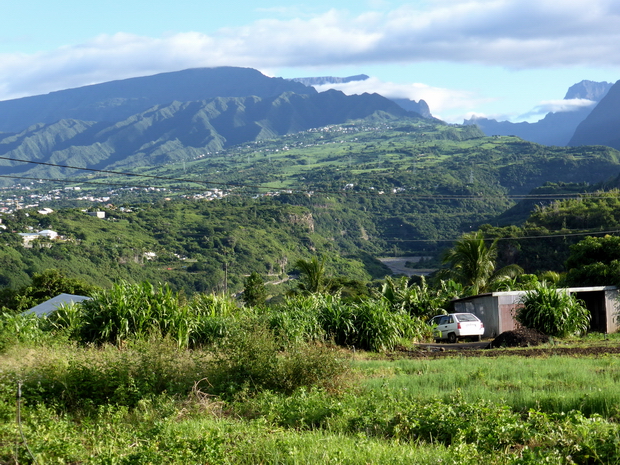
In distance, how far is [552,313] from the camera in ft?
73.0

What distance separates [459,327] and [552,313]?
3616 mm

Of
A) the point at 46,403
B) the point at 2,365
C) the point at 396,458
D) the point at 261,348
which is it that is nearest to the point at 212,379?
the point at 261,348

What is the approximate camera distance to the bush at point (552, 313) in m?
22.2

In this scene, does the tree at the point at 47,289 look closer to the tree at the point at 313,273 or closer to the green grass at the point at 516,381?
the tree at the point at 313,273

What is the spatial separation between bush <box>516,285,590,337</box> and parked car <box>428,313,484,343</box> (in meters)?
2.12

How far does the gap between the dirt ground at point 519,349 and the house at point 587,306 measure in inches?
138

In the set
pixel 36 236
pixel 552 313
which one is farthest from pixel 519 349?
pixel 36 236

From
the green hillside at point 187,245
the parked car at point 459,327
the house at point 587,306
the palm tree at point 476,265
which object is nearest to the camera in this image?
the parked car at point 459,327

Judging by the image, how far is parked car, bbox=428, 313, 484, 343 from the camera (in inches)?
966

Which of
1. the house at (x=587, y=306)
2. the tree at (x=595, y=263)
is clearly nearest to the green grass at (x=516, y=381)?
the house at (x=587, y=306)

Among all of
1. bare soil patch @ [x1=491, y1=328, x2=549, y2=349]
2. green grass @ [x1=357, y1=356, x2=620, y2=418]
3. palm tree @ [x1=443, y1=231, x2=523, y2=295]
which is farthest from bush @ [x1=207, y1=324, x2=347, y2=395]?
palm tree @ [x1=443, y1=231, x2=523, y2=295]

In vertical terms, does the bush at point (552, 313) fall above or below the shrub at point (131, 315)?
below

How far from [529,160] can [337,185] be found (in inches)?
1914

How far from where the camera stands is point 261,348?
1175 cm
